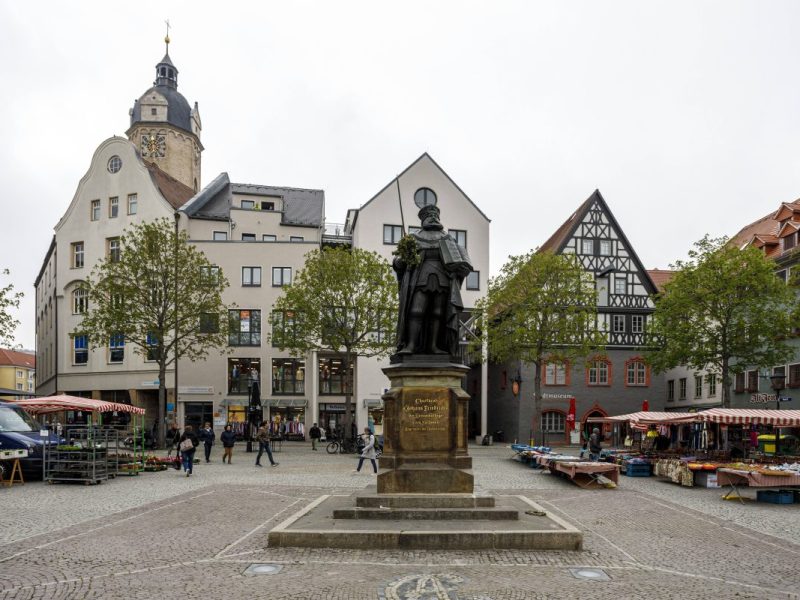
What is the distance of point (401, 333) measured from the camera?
41.4ft

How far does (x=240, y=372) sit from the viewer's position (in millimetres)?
44656

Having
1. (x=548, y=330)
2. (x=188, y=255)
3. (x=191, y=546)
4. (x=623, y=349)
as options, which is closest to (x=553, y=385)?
(x=623, y=349)

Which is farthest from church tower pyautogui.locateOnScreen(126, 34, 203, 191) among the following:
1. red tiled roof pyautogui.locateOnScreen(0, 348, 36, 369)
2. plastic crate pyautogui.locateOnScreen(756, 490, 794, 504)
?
plastic crate pyautogui.locateOnScreen(756, 490, 794, 504)

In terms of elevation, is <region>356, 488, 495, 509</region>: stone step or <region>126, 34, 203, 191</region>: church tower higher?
<region>126, 34, 203, 191</region>: church tower

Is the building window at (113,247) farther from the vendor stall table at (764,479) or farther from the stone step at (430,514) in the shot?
the stone step at (430,514)

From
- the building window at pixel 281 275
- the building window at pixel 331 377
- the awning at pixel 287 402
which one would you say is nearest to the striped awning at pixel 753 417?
the building window at pixel 331 377

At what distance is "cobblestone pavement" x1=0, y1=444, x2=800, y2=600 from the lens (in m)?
8.02

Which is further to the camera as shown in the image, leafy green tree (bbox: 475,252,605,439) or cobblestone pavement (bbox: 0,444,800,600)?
leafy green tree (bbox: 475,252,605,439)

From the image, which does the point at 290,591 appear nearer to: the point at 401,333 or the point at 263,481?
the point at 401,333

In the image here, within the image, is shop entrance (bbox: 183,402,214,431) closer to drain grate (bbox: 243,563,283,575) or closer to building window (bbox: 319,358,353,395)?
building window (bbox: 319,358,353,395)

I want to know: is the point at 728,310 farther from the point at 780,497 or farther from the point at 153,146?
the point at 153,146

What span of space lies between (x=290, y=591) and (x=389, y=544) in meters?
2.21

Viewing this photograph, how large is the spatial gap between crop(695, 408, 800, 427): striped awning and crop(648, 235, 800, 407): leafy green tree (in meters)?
7.65

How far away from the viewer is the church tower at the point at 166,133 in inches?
2886
